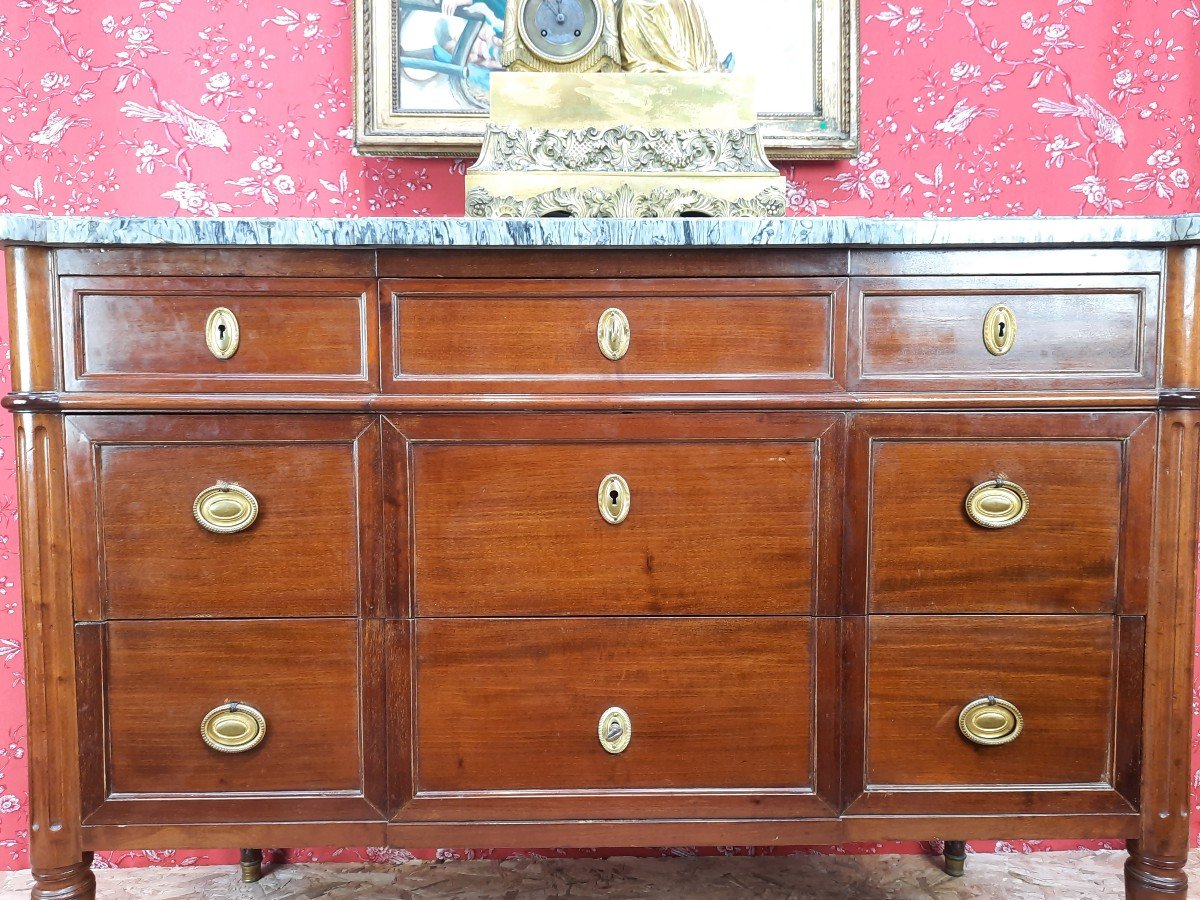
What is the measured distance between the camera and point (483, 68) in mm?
1682

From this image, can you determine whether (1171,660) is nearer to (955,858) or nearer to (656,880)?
(955,858)

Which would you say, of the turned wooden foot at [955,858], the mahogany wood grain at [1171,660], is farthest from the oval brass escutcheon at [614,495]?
the turned wooden foot at [955,858]

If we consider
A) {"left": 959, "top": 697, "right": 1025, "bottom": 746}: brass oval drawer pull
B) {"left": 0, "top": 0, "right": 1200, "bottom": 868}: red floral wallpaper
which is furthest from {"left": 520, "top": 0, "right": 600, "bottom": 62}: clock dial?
{"left": 959, "top": 697, "right": 1025, "bottom": 746}: brass oval drawer pull

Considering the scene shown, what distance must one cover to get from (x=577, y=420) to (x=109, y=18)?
1335mm

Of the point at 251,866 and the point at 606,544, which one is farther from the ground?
the point at 606,544

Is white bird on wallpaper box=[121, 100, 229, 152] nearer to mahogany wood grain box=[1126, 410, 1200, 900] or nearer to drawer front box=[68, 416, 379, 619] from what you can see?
drawer front box=[68, 416, 379, 619]

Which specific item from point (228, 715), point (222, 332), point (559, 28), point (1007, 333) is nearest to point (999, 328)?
point (1007, 333)

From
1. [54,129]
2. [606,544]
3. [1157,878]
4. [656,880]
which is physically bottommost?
[656,880]

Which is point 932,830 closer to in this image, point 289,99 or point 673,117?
Answer: point 673,117

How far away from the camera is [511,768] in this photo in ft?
3.87

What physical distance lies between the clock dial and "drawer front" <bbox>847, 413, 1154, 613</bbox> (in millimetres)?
775

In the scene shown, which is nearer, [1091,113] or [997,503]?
[997,503]

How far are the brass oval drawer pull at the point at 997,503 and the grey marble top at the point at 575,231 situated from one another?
323mm

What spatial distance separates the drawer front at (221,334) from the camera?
44.1 inches
